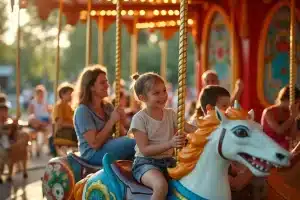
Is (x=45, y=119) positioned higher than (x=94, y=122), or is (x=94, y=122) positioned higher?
(x=94, y=122)

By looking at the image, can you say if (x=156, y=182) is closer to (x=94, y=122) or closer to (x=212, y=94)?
(x=212, y=94)

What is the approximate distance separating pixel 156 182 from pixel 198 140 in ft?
1.30

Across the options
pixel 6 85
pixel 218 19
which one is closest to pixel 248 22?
pixel 218 19

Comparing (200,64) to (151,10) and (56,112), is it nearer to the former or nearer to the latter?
(151,10)

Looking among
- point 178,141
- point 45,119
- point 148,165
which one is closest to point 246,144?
point 178,141

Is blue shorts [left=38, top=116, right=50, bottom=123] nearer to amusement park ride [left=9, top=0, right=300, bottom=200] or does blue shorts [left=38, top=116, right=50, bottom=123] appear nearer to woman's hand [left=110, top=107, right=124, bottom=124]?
amusement park ride [left=9, top=0, right=300, bottom=200]

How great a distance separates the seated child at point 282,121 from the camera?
6.23m

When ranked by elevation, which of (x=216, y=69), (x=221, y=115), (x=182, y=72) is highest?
(x=216, y=69)

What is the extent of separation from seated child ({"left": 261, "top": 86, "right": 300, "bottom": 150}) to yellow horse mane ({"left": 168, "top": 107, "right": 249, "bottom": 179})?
7.50ft

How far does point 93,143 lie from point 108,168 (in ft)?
3.07

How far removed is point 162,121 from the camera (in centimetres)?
450

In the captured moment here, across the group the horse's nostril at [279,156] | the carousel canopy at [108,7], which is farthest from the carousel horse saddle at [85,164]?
the carousel canopy at [108,7]

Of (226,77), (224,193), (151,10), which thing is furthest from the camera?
(151,10)

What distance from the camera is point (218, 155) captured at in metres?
4.02
